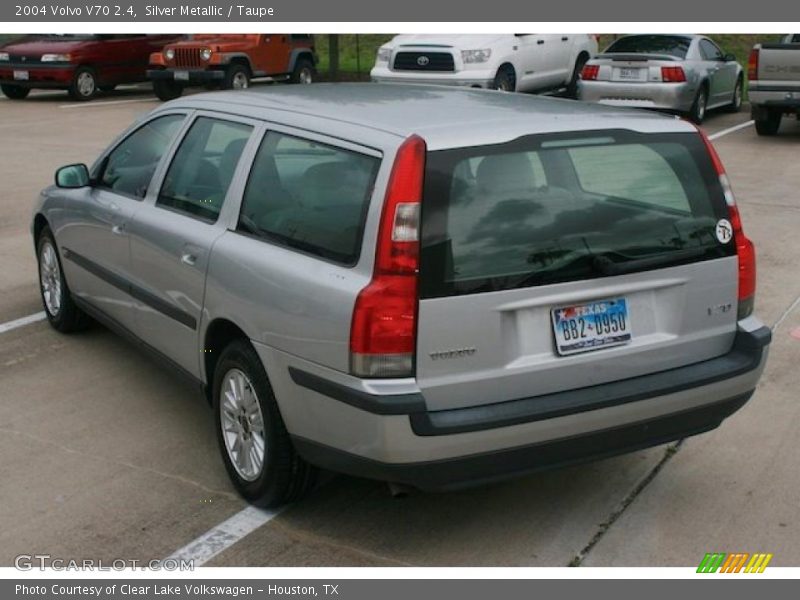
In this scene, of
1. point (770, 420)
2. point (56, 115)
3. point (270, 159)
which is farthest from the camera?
point (56, 115)

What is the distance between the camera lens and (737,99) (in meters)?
18.8

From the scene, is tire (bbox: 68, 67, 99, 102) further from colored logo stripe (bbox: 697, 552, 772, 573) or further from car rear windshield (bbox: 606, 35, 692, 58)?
colored logo stripe (bbox: 697, 552, 772, 573)

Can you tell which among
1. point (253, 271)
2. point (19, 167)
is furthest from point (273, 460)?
point (19, 167)

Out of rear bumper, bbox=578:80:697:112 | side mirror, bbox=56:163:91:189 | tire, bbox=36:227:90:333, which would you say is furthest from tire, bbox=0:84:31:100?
side mirror, bbox=56:163:91:189

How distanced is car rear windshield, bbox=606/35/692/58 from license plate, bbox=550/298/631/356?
1311 cm

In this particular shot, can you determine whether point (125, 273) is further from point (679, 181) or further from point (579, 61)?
point (579, 61)

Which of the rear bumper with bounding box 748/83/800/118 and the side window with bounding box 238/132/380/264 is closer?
the side window with bounding box 238/132/380/264

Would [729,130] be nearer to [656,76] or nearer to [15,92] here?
[656,76]

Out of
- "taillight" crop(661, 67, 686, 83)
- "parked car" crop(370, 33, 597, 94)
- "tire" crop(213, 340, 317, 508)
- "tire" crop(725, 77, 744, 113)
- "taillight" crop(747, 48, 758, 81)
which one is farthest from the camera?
"tire" crop(725, 77, 744, 113)

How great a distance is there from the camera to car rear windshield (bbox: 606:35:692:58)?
54.3 ft

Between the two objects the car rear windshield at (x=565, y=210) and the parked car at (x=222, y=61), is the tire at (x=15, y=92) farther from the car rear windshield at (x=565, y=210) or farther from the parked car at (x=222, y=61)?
the car rear windshield at (x=565, y=210)

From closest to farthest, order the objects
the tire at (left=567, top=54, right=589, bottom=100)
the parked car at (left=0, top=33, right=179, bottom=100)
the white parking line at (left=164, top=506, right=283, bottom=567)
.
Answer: the white parking line at (left=164, top=506, right=283, bottom=567), the tire at (left=567, top=54, right=589, bottom=100), the parked car at (left=0, top=33, right=179, bottom=100)

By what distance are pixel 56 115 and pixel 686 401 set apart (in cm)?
1665

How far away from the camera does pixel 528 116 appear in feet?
14.0
